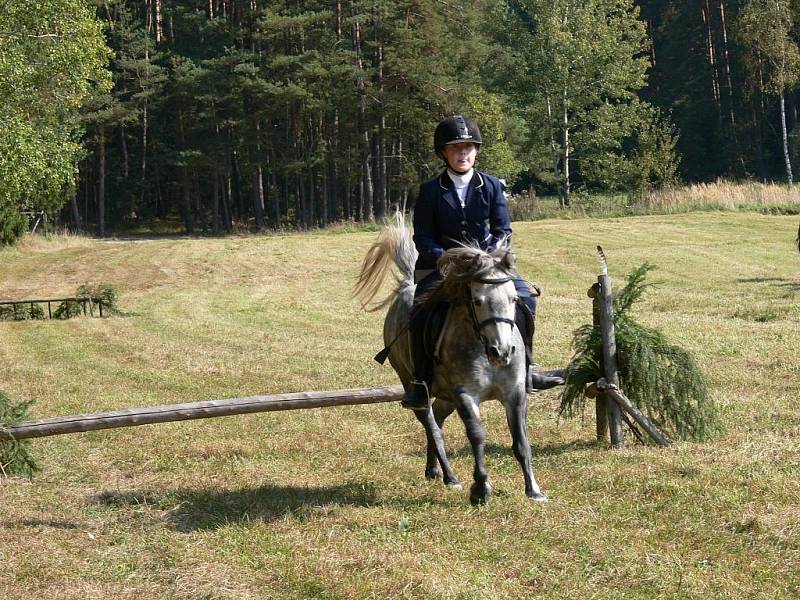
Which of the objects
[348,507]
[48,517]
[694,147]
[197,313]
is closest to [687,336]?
[348,507]

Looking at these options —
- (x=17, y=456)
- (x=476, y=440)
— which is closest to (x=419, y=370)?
(x=476, y=440)

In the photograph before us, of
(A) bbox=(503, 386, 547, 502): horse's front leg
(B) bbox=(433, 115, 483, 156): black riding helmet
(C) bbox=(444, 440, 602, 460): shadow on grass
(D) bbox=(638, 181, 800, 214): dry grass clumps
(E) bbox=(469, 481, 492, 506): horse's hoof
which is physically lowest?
(C) bbox=(444, 440, 602, 460): shadow on grass

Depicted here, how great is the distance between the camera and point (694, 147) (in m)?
77.8

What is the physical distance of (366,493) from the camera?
316 inches

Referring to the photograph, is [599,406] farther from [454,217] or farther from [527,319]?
[454,217]

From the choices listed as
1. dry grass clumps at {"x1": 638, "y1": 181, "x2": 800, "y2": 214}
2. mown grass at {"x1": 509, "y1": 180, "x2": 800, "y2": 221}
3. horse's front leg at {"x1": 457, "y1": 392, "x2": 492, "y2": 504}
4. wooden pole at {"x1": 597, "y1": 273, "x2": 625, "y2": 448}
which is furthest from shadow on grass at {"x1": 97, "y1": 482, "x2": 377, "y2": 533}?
dry grass clumps at {"x1": 638, "y1": 181, "x2": 800, "y2": 214}

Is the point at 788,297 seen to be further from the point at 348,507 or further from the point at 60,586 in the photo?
the point at 60,586

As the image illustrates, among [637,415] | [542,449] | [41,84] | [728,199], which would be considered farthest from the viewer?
[728,199]

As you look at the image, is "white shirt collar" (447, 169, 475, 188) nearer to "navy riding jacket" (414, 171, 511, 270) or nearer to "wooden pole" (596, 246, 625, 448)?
"navy riding jacket" (414, 171, 511, 270)

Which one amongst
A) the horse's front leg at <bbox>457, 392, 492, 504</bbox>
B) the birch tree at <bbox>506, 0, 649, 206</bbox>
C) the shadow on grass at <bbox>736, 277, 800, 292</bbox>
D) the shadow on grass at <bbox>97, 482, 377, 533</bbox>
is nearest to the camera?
the horse's front leg at <bbox>457, 392, 492, 504</bbox>

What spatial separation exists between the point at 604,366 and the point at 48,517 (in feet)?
16.6

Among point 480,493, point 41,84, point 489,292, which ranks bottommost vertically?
point 480,493

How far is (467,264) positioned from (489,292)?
0.88 feet

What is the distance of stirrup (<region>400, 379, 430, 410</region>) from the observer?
25.2 feet
